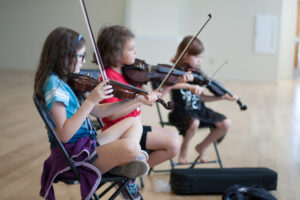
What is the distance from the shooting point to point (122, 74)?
2.46 meters

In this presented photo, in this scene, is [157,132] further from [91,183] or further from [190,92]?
[190,92]

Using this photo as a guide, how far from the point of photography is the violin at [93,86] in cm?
186

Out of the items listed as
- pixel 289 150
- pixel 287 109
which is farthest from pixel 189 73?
pixel 287 109

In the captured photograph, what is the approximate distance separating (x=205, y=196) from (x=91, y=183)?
1084 mm

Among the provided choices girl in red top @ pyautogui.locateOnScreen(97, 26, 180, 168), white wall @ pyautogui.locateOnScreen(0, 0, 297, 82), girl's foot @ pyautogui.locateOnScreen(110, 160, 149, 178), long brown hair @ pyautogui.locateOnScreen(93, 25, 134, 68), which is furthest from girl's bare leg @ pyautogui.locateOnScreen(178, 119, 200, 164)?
white wall @ pyautogui.locateOnScreen(0, 0, 297, 82)

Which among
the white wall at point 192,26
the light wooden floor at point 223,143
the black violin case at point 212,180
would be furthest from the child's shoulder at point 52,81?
the white wall at point 192,26

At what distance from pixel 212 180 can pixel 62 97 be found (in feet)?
4.04

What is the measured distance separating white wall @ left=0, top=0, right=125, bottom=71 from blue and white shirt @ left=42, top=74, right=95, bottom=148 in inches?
279

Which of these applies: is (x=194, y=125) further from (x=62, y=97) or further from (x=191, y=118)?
(x=62, y=97)

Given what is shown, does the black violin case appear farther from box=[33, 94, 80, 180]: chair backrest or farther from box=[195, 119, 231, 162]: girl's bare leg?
box=[33, 94, 80, 180]: chair backrest

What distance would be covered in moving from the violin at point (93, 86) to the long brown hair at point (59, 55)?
4 centimetres

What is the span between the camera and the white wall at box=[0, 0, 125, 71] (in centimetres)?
899

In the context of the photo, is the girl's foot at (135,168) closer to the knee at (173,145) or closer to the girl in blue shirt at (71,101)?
the girl in blue shirt at (71,101)

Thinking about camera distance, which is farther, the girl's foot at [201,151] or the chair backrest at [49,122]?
the girl's foot at [201,151]
